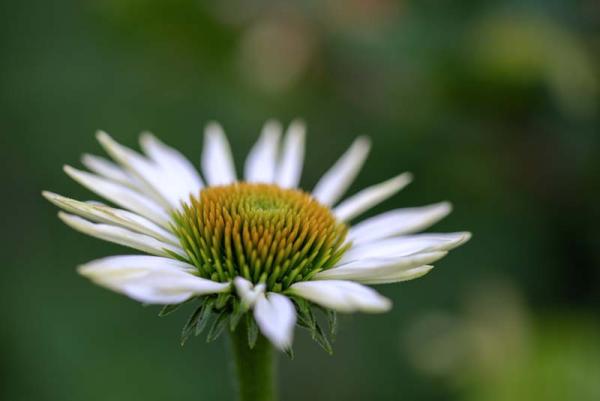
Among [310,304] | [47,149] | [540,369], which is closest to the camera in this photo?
[310,304]

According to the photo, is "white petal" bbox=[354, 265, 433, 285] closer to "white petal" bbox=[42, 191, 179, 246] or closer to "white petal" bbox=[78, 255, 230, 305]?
"white petal" bbox=[78, 255, 230, 305]

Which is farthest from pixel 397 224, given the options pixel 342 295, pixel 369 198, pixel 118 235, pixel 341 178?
pixel 118 235

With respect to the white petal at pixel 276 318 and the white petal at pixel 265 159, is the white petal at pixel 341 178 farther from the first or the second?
the white petal at pixel 276 318

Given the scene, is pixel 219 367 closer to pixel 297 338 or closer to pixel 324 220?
pixel 297 338

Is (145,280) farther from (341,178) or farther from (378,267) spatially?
(341,178)

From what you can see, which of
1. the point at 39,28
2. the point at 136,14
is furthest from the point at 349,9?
the point at 39,28

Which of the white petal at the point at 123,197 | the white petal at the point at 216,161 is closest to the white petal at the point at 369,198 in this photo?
the white petal at the point at 216,161
